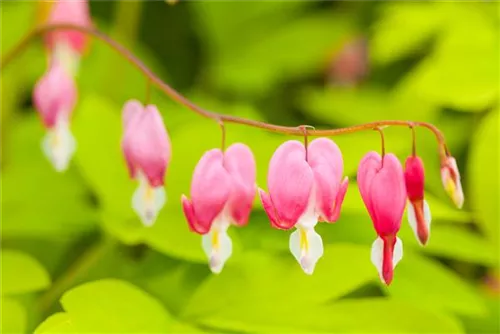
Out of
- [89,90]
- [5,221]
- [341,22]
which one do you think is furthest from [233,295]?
[341,22]

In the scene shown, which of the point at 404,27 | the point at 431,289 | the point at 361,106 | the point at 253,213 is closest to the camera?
the point at 431,289

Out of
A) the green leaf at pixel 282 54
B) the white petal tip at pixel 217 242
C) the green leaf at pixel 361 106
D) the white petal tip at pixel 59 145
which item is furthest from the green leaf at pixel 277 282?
the green leaf at pixel 282 54

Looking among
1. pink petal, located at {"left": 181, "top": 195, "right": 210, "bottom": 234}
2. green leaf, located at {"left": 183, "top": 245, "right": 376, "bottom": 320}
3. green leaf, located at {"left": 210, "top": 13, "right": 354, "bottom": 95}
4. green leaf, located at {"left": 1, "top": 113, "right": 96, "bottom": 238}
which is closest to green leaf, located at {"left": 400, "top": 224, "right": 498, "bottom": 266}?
green leaf, located at {"left": 183, "top": 245, "right": 376, "bottom": 320}

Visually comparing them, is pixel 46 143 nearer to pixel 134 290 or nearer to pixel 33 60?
pixel 134 290

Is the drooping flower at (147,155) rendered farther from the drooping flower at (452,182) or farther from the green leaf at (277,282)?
the drooping flower at (452,182)

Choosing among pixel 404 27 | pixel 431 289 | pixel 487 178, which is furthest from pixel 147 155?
pixel 404 27

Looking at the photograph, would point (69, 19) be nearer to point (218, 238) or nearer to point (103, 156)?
point (103, 156)

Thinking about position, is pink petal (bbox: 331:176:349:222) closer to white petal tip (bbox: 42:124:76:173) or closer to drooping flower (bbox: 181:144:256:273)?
drooping flower (bbox: 181:144:256:273)
